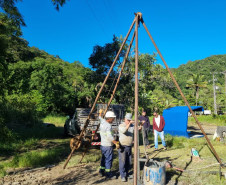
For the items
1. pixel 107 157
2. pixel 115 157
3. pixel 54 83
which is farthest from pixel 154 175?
pixel 54 83

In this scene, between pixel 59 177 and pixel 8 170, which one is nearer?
pixel 59 177

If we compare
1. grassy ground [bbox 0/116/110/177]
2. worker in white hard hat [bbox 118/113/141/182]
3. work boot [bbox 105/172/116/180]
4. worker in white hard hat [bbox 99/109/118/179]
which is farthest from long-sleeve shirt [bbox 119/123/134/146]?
grassy ground [bbox 0/116/110/177]

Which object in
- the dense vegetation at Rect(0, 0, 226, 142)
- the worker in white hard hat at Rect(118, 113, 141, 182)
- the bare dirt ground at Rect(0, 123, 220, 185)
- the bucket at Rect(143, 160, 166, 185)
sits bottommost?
the bare dirt ground at Rect(0, 123, 220, 185)

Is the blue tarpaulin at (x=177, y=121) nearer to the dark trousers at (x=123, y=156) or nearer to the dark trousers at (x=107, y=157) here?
the dark trousers at (x=123, y=156)

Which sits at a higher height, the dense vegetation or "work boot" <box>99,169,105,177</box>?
the dense vegetation

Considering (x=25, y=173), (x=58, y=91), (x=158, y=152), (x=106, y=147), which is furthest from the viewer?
(x=58, y=91)

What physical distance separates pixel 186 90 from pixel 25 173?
1880 inches

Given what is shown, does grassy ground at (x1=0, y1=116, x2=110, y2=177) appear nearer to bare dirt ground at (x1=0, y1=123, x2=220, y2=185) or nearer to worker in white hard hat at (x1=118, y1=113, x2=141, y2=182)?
bare dirt ground at (x1=0, y1=123, x2=220, y2=185)

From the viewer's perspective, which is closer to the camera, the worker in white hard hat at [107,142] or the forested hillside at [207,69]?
the worker in white hard hat at [107,142]

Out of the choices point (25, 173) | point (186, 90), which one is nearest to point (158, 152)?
point (25, 173)

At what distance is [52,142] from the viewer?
1010 centimetres

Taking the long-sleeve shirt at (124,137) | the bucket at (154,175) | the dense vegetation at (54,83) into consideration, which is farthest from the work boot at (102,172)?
the dense vegetation at (54,83)

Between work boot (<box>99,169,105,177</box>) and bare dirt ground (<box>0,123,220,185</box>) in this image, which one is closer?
bare dirt ground (<box>0,123,220,185</box>)

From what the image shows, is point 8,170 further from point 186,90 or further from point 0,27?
point 186,90
